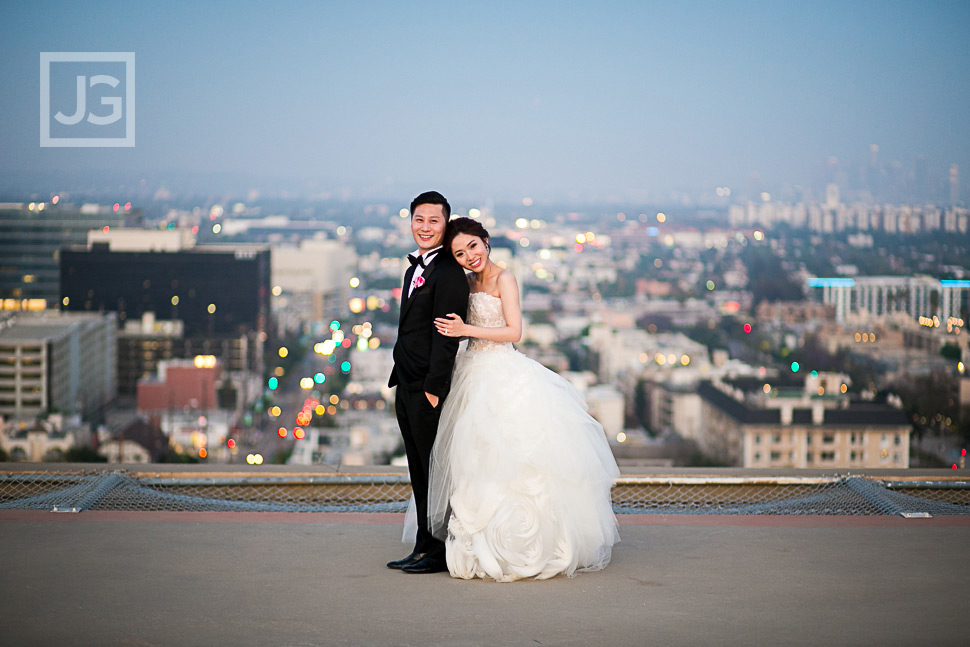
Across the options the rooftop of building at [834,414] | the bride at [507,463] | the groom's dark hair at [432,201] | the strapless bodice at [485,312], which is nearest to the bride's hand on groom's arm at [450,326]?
the bride at [507,463]

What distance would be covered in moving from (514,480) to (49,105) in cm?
4047

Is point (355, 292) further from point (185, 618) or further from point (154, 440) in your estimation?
point (185, 618)

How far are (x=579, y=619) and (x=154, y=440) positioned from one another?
2792 centimetres

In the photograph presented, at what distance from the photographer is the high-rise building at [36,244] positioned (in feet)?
152

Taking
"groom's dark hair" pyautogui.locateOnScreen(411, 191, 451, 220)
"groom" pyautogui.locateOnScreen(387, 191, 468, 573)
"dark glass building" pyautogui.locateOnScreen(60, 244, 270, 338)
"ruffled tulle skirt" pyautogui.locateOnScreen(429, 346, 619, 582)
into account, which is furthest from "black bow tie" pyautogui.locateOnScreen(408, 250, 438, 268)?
"dark glass building" pyautogui.locateOnScreen(60, 244, 270, 338)

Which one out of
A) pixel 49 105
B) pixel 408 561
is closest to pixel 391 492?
pixel 408 561

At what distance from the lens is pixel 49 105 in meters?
39.2

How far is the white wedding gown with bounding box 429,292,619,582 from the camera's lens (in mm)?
3174

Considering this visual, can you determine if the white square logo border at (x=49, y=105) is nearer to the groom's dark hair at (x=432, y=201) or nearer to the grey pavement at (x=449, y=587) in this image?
the grey pavement at (x=449, y=587)

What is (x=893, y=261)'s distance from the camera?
39.0 m

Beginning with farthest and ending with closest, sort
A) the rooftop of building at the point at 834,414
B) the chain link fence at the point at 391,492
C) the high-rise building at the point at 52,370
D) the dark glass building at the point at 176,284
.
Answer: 1. the dark glass building at the point at 176,284
2. the high-rise building at the point at 52,370
3. the rooftop of building at the point at 834,414
4. the chain link fence at the point at 391,492

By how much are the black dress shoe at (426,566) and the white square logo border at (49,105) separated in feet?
128

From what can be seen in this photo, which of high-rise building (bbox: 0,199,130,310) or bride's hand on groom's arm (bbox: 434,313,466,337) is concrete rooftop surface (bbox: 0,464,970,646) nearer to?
bride's hand on groom's arm (bbox: 434,313,466,337)

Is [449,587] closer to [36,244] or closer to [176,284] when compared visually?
[176,284]
